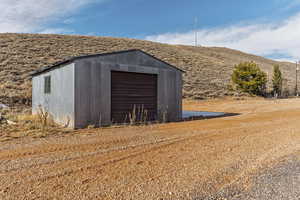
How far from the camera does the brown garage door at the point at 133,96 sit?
830 cm

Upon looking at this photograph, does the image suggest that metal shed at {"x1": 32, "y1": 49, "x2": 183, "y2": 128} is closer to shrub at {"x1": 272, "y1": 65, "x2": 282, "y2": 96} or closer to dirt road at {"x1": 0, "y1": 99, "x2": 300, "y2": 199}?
dirt road at {"x1": 0, "y1": 99, "x2": 300, "y2": 199}

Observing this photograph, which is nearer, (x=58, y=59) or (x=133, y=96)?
(x=133, y=96)

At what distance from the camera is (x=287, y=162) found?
357 centimetres

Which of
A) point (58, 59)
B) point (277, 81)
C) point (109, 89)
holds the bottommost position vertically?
point (109, 89)

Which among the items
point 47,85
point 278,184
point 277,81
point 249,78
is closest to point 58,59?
point 47,85

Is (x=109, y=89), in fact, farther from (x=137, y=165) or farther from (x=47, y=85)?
(x=137, y=165)

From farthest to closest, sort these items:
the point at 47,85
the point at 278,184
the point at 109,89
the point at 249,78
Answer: the point at 249,78, the point at 47,85, the point at 109,89, the point at 278,184

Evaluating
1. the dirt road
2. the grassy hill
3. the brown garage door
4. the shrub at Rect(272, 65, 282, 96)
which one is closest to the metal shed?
the brown garage door

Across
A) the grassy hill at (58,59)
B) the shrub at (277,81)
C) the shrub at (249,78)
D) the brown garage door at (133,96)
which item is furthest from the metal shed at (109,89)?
the shrub at (277,81)

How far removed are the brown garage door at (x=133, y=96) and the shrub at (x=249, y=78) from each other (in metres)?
18.9

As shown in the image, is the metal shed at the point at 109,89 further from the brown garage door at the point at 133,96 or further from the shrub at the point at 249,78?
the shrub at the point at 249,78

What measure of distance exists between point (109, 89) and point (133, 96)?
118cm

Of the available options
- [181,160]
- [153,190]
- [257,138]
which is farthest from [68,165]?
[257,138]

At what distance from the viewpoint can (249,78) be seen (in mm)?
25047
